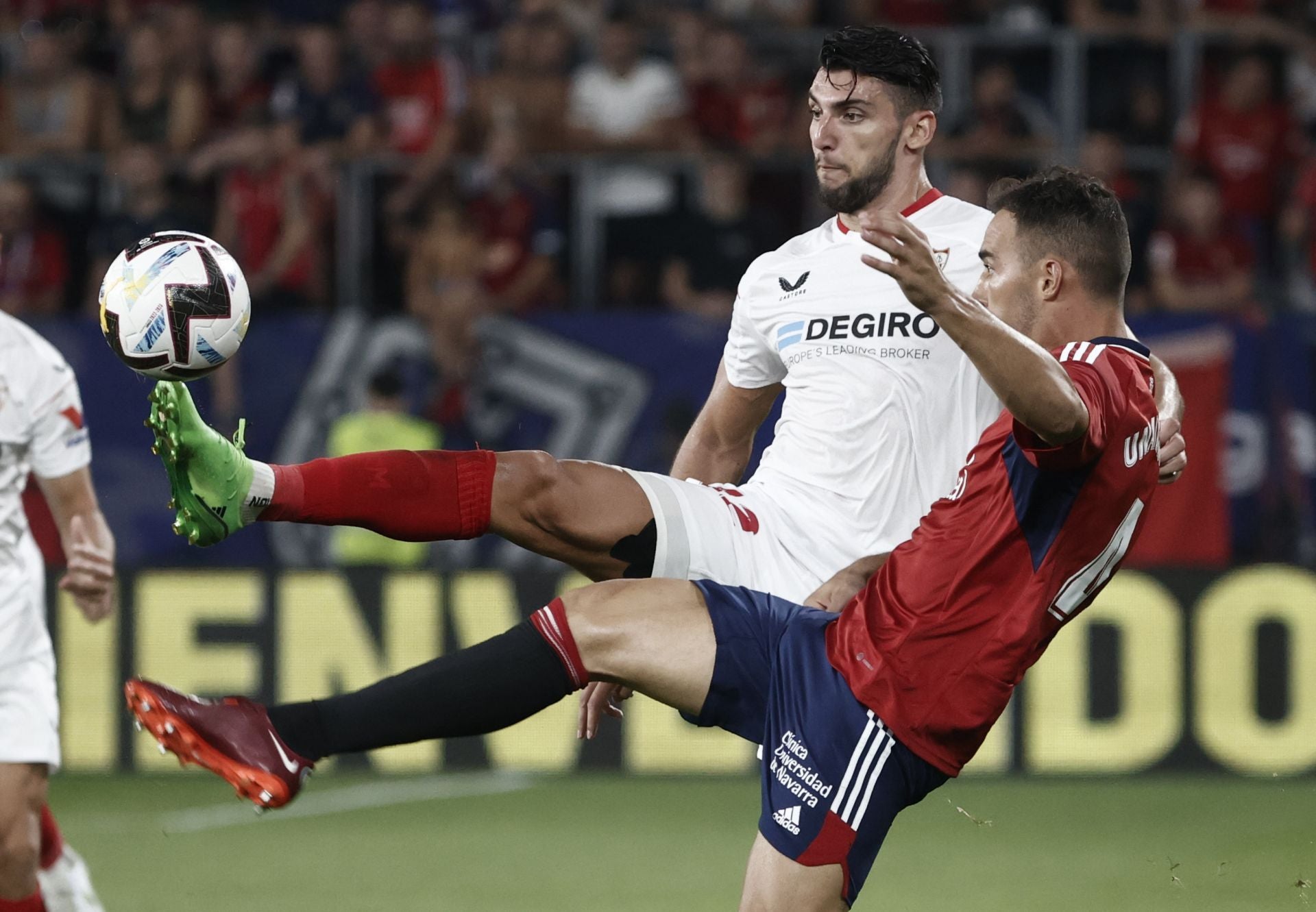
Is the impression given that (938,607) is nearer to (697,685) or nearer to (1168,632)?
(697,685)

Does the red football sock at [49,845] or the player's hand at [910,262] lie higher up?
the player's hand at [910,262]

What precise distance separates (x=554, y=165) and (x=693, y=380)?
5.52 ft

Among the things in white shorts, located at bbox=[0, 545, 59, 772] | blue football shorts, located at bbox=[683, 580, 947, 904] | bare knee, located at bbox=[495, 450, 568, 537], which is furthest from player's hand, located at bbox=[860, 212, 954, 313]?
white shorts, located at bbox=[0, 545, 59, 772]

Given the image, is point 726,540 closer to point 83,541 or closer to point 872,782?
point 872,782

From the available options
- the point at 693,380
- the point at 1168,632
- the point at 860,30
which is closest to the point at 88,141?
the point at 693,380

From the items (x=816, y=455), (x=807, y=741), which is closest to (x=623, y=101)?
(x=816, y=455)

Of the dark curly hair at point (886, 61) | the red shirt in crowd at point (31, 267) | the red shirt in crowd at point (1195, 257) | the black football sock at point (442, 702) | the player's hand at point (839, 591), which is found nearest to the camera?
the black football sock at point (442, 702)

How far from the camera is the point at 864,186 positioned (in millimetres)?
5258

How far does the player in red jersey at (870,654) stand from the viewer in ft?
13.8

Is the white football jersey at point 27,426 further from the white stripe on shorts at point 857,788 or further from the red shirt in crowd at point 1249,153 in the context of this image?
the red shirt in crowd at point 1249,153

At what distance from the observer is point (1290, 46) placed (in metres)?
12.1

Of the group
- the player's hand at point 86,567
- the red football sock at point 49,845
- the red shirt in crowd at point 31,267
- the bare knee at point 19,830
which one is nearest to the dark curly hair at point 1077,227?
the player's hand at point 86,567

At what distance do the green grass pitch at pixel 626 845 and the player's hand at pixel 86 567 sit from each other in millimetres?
1886

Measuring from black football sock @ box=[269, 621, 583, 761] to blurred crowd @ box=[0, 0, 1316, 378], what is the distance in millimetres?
6826
